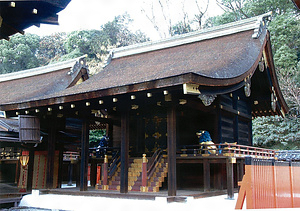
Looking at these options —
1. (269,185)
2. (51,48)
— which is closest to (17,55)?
(51,48)

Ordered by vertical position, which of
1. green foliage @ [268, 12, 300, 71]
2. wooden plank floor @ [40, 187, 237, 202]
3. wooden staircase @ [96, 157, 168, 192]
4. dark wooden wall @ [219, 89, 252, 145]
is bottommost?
wooden plank floor @ [40, 187, 237, 202]

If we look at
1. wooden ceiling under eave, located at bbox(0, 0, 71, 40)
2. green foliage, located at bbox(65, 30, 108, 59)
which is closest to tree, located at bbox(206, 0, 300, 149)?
wooden ceiling under eave, located at bbox(0, 0, 71, 40)

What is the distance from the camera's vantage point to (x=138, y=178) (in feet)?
37.1

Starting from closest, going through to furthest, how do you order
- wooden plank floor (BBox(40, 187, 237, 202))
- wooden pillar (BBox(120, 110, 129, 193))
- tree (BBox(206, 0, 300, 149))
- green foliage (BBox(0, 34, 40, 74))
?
wooden plank floor (BBox(40, 187, 237, 202)) < wooden pillar (BBox(120, 110, 129, 193)) < tree (BBox(206, 0, 300, 149)) < green foliage (BBox(0, 34, 40, 74))

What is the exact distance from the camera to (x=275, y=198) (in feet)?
20.7

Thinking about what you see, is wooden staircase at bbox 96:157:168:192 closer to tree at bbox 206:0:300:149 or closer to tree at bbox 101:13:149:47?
tree at bbox 206:0:300:149

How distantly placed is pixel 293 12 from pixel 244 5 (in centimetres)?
474

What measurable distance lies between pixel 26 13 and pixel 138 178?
7.11 m

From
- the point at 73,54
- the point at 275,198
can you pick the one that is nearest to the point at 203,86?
the point at 275,198

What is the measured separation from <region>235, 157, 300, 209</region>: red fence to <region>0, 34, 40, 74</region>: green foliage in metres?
38.7

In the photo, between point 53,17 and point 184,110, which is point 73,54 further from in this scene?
point 53,17

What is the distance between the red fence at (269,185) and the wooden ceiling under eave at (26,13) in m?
4.00

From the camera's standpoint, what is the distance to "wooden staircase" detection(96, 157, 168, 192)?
1059 cm

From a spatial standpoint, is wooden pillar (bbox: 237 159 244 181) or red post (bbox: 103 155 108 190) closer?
wooden pillar (bbox: 237 159 244 181)
